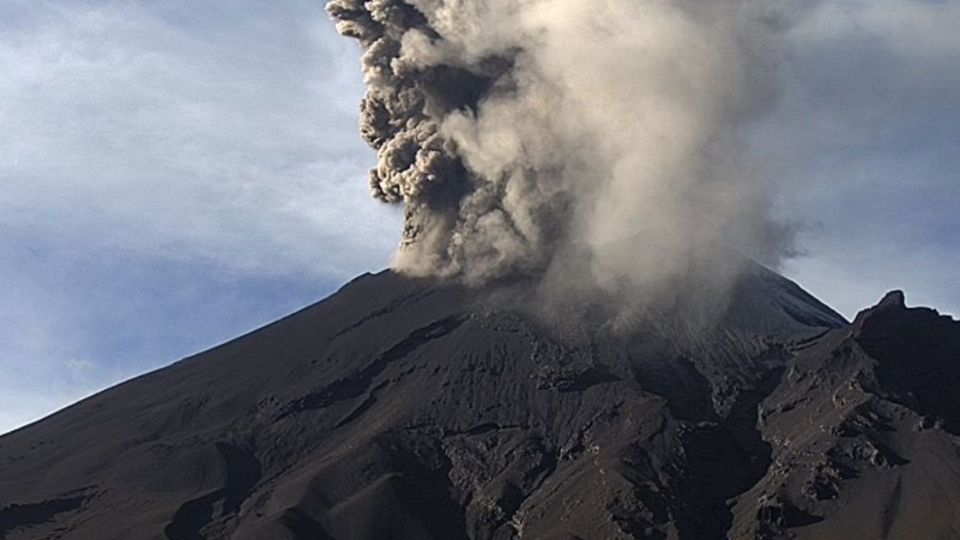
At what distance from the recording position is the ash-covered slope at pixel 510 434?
10219cm

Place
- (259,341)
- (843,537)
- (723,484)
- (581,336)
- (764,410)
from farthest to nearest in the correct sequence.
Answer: (259,341) → (581,336) → (764,410) → (723,484) → (843,537)

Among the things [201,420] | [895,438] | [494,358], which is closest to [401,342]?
[494,358]

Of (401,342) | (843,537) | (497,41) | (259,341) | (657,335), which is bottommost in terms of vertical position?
(843,537)

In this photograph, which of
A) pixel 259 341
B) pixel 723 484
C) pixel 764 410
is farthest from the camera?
pixel 259 341

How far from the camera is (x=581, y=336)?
126 meters

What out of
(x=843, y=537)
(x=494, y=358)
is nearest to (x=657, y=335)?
(x=494, y=358)

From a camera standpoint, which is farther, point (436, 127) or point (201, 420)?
point (436, 127)

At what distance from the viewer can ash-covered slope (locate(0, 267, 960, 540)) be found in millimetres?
102188

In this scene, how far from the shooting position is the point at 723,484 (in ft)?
354

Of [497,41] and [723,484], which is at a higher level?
[497,41]

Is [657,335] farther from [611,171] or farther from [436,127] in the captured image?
[436,127]

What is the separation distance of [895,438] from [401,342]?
39761 mm

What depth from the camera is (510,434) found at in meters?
114

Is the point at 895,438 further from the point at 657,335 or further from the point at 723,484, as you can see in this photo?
the point at 657,335
